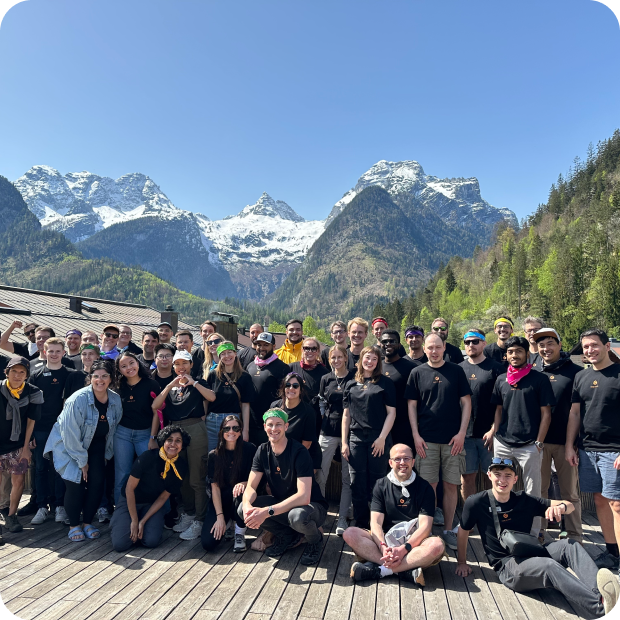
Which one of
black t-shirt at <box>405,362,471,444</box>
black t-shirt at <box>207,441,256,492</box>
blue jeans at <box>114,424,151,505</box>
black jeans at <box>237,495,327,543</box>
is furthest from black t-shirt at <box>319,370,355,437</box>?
blue jeans at <box>114,424,151,505</box>

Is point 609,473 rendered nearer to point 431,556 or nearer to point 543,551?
point 543,551

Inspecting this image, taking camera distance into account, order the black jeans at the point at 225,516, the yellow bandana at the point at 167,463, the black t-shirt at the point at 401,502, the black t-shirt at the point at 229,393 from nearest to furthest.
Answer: the black t-shirt at the point at 401,502 → the black jeans at the point at 225,516 → the yellow bandana at the point at 167,463 → the black t-shirt at the point at 229,393

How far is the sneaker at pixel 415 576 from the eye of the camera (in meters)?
3.91

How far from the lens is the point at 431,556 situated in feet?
12.8

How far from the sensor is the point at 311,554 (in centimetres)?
446

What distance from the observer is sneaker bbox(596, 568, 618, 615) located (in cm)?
327

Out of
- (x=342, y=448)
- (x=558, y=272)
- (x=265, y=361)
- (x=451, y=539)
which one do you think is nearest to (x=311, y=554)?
(x=342, y=448)

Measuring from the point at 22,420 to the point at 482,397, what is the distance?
552 centimetres

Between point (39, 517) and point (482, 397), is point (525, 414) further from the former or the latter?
point (39, 517)

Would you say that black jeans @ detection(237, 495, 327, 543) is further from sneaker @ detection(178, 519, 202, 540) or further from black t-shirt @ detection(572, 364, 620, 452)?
black t-shirt @ detection(572, 364, 620, 452)

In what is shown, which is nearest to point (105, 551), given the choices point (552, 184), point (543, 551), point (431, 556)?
point (431, 556)

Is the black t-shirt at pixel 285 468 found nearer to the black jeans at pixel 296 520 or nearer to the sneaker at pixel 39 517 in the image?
the black jeans at pixel 296 520

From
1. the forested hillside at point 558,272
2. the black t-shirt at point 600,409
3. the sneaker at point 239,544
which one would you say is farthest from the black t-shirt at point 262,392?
the forested hillside at point 558,272

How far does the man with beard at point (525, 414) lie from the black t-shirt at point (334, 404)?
1801 millimetres
